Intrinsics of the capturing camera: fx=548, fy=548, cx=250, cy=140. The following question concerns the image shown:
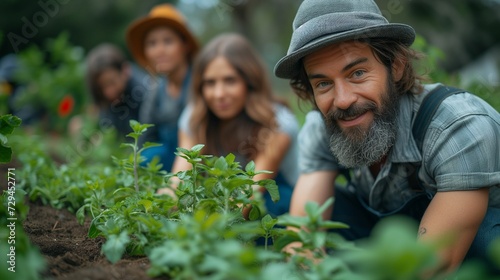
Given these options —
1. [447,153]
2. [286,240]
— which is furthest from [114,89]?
[286,240]

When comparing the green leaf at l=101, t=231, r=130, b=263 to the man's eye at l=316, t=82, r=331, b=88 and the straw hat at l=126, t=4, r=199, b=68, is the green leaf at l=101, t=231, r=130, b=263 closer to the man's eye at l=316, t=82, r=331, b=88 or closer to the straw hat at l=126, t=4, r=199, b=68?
the man's eye at l=316, t=82, r=331, b=88

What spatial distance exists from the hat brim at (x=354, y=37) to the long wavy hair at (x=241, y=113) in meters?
1.46

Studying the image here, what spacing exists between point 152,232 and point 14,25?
1272 centimetres

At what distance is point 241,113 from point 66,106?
12.6 ft

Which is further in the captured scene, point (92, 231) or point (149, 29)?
point (149, 29)

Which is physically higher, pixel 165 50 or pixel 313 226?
pixel 165 50

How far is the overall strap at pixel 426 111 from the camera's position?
2.19 meters

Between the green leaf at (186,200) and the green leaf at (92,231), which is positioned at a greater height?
the green leaf at (186,200)

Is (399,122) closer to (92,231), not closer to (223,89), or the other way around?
(92,231)

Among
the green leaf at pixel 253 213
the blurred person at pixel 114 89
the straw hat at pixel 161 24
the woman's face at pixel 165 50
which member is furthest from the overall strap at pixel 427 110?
the blurred person at pixel 114 89

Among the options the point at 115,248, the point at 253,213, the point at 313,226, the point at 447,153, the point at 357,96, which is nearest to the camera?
the point at 313,226

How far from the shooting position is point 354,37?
212 cm

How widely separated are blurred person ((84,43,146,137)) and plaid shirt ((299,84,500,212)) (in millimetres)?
4124

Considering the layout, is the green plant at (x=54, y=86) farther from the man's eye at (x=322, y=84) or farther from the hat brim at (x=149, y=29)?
the man's eye at (x=322, y=84)
